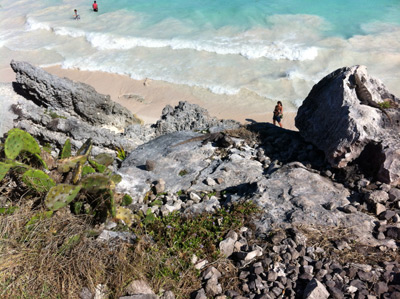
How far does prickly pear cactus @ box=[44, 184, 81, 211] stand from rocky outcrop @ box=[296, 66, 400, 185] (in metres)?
3.92

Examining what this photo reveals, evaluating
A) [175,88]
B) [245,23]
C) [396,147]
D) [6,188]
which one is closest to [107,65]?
[175,88]

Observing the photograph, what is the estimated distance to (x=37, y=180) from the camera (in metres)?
5.00

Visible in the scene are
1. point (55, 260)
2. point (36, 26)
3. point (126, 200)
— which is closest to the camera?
point (55, 260)

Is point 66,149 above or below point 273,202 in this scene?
above

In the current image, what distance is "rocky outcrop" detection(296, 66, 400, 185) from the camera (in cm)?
572

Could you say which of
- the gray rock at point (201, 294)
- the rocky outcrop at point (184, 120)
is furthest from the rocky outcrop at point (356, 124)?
the gray rock at point (201, 294)

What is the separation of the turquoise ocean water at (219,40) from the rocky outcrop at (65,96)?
7716 mm

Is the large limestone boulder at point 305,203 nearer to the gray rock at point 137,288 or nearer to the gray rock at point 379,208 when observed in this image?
the gray rock at point 379,208

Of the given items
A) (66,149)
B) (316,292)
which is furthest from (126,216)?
(316,292)

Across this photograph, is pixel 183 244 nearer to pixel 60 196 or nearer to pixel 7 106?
pixel 60 196

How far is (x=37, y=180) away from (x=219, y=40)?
18607mm

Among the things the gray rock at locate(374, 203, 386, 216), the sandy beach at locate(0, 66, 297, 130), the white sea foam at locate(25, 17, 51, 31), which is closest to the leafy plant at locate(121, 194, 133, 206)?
the gray rock at locate(374, 203, 386, 216)

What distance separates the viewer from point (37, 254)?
430cm

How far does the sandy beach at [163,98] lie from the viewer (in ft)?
47.4
